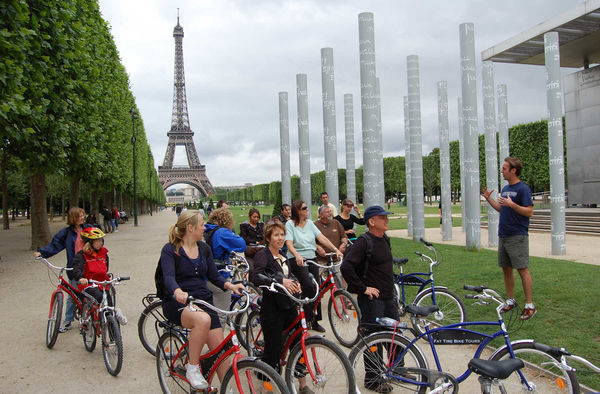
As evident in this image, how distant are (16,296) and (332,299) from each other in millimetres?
7474

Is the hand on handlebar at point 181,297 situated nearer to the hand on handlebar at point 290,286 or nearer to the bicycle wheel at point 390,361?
the hand on handlebar at point 290,286

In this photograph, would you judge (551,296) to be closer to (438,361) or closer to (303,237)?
(303,237)

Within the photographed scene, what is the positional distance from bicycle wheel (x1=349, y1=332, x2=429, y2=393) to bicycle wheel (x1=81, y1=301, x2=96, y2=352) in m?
3.57

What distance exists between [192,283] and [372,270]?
5.53ft

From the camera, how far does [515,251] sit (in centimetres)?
608

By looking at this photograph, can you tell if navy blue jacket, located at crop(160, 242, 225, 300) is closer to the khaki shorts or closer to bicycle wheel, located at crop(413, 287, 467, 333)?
bicycle wheel, located at crop(413, 287, 467, 333)

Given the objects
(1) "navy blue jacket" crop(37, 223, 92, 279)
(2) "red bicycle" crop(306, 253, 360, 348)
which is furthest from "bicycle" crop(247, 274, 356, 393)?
(1) "navy blue jacket" crop(37, 223, 92, 279)

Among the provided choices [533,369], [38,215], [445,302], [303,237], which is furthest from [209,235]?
[38,215]

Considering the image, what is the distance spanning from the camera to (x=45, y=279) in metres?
12.0

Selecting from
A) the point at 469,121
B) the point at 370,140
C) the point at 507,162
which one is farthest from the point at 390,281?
the point at 469,121

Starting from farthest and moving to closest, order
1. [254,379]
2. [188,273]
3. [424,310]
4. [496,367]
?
[188,273] → [424,310] → [254,379] → [496,367]

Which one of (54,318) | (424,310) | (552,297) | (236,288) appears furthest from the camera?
(552,297)

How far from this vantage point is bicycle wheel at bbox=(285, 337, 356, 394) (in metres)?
3.66

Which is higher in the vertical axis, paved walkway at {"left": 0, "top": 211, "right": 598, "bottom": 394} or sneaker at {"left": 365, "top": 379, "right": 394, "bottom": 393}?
sneaker at {"left": 365, "top": 379, "right": 394, "bottom": 393}
